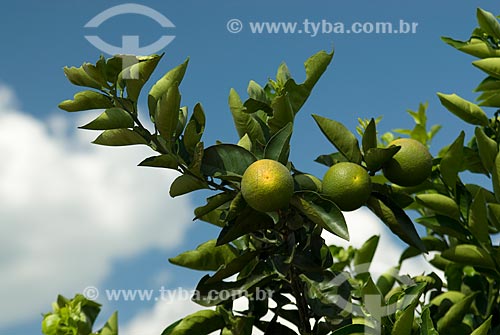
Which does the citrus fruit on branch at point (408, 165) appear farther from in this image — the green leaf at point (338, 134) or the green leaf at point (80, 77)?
the green leaf at point (80, 77)

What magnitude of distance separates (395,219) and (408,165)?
6.2 inches

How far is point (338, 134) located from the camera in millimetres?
2074

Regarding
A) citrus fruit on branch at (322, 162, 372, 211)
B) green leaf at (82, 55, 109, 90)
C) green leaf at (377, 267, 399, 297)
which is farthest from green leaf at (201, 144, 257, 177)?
green leaf at (377, 267, 399, 297)

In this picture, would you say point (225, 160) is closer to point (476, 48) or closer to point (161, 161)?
point (161, 161)

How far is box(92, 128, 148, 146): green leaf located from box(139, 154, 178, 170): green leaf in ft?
0.25

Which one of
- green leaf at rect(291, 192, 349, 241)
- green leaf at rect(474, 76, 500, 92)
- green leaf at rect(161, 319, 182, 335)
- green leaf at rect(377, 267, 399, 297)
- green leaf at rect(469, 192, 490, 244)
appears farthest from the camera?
green leaf at rect(377, 267, 399, 297)

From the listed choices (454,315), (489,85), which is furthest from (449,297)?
(489,85)

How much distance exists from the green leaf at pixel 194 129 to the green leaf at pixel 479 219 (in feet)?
3.03

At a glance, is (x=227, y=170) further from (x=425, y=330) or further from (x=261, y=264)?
(x=425, y=330)

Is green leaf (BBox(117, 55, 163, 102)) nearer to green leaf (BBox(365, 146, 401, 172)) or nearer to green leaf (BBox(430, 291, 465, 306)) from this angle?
green leaf (BBox(365, 146, 401, 172))

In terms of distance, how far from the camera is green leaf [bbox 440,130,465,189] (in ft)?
8.04

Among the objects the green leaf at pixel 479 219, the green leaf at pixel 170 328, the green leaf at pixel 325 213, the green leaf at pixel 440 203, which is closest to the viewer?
the green leaf at pixel 325 213

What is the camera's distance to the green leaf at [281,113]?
6.65 ft

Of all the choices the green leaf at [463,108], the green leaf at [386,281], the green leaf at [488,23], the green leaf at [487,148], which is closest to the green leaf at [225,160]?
the green leaf at [487,148]
